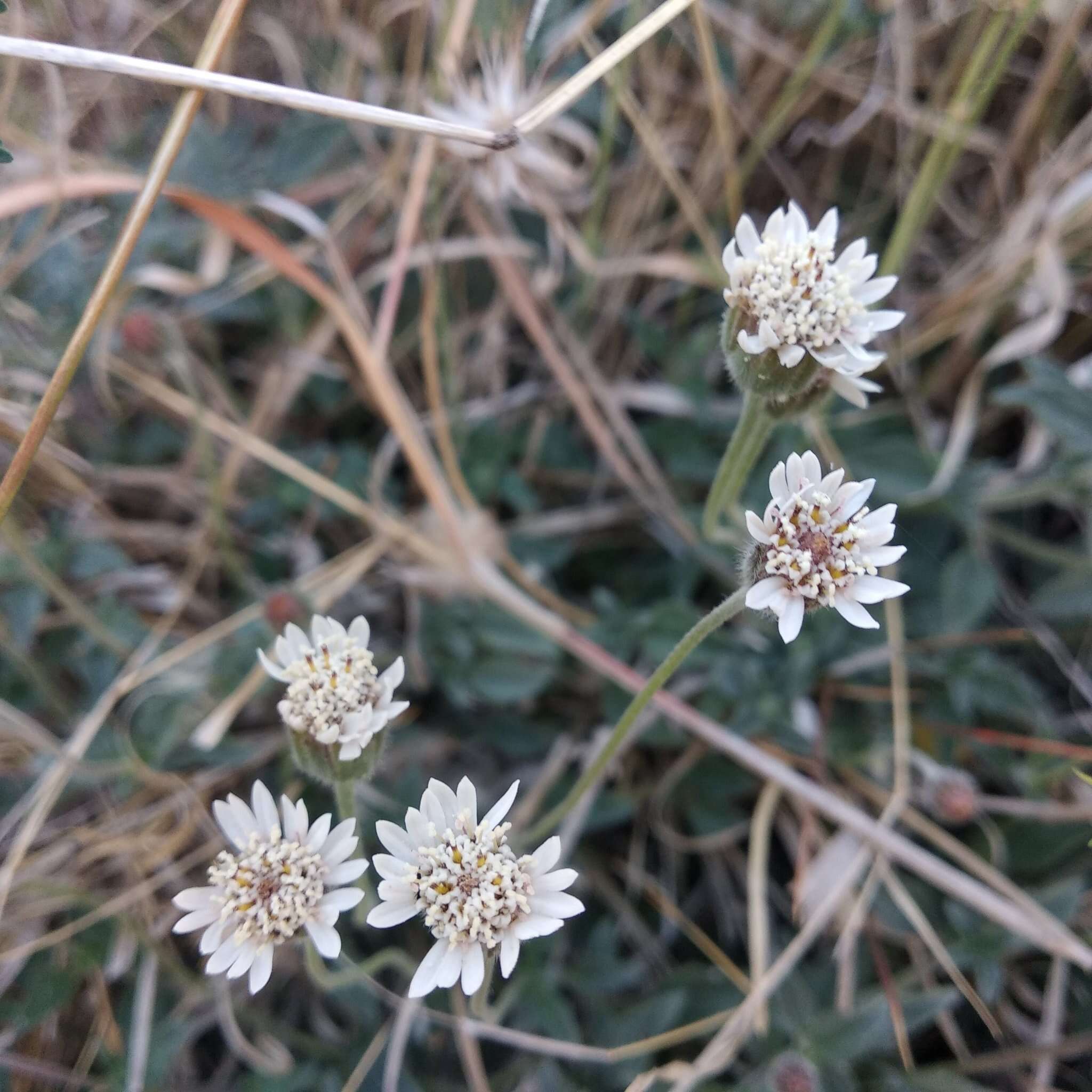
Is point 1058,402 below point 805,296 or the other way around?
the other way around

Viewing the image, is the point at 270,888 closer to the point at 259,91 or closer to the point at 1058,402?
the point at 259,91

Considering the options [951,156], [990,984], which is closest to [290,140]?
[951,156]

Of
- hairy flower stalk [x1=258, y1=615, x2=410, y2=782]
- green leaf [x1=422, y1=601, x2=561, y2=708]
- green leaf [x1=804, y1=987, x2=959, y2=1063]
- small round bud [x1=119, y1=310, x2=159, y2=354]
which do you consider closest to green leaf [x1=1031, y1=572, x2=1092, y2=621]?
green leaf [x1=804, y1=987, x2=959, y2=1063]

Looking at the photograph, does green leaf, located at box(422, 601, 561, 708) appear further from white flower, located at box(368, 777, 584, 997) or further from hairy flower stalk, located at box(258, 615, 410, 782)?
white flower, located at box(368, 777, 584, 997)

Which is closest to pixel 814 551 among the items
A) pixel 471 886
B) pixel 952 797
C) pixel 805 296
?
pixel 805 296

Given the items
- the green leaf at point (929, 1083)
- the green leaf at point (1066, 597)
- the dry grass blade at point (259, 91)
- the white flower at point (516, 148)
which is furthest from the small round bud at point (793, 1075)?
the white flower at point (516, 148)

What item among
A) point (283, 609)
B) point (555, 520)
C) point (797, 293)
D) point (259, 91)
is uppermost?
point (797, 293)

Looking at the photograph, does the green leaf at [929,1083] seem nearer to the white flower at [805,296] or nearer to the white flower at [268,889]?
the white flower at [268,889]
